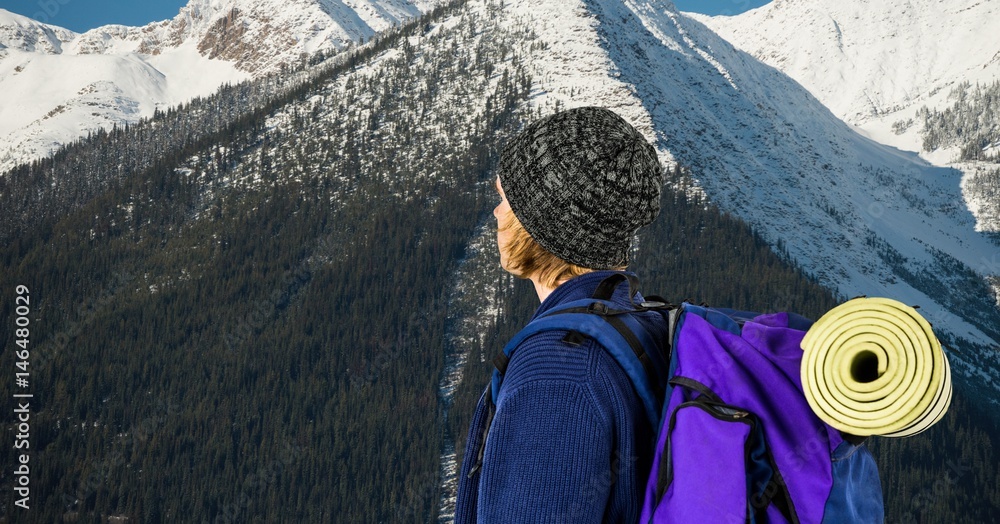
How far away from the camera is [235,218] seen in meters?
196

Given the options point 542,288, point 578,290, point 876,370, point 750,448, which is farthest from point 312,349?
point 876,370

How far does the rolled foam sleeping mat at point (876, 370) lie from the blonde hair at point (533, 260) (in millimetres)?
1239

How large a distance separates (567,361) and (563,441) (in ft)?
0.85

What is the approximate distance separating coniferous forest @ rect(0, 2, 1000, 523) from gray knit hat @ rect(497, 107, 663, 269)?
121 meters

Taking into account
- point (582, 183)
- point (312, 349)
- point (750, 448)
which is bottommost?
point (312, 349)

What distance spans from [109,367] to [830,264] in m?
151

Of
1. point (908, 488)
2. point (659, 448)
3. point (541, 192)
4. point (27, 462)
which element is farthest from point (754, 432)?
point (27, 462)

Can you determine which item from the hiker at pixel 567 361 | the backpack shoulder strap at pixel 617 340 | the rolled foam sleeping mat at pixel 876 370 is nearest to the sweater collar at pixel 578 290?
the hiker at pixel 567 361

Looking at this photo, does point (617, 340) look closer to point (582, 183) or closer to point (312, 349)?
point (582, 183)

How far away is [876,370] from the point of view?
217cm

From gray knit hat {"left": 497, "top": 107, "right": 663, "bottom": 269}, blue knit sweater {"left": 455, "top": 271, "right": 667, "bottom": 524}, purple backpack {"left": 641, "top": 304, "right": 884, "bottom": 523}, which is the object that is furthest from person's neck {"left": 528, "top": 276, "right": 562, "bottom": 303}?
purple backpack {"left": 641, "top": 304, "right": 884, "bottom": 523}

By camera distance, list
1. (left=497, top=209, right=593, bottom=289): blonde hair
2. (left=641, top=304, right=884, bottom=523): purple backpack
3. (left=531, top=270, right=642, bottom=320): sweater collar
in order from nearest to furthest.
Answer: (left=641, top=304, right=884, bottom=523): purple backpack
(left=531, top=270, right=642, bottom=320): sweater collar
(left=497, top=209, right=593, bottom=289): blonde hair

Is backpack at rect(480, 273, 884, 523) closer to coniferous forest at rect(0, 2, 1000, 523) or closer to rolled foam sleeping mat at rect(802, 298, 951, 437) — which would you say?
rolled foam sleeping mat at rect(802, 298, 951, 437)

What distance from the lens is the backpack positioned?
2412 millimetres
